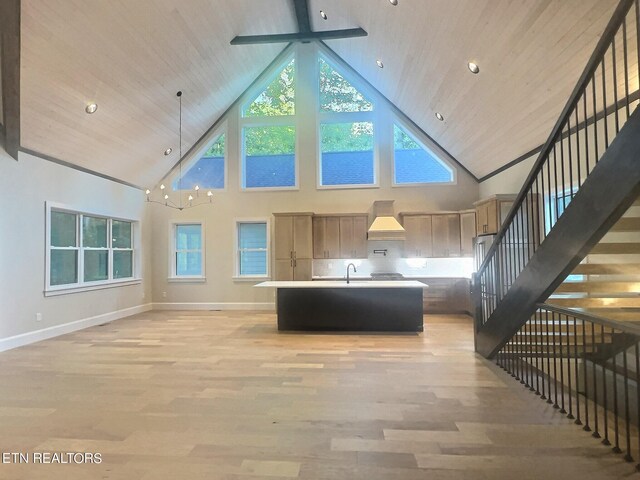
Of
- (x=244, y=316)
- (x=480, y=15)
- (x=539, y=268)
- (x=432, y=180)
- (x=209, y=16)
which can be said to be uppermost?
(x=209, y=16)

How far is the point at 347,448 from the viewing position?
2.32 m

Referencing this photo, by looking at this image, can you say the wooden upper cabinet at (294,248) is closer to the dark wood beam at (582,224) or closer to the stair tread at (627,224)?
the dark wood beam at (582,224)

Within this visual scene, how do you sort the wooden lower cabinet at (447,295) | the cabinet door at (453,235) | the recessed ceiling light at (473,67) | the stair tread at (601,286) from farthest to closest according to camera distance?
the cabinet door at (453,235), the wooden lower cabinet at (447,295), the recessed ceiling light at (473,67), the stair tread at (601,286)

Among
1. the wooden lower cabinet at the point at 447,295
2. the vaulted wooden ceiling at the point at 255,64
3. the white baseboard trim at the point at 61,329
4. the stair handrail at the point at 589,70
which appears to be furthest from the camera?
the wooden lower cabinet at the point at 447,295

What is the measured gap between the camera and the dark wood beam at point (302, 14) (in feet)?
22.6

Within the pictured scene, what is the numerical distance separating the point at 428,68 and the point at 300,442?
5645 millimetres

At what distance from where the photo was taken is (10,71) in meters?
4.25

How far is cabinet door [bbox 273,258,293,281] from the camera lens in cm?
781

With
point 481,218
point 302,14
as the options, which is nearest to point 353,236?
point 481,218

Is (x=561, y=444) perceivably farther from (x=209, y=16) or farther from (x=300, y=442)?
(x=209, y=16)

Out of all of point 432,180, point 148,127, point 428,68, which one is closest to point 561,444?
point 428,68

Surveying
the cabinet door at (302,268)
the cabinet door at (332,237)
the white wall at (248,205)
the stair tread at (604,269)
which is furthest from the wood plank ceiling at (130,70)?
the stair tread at (604,269)

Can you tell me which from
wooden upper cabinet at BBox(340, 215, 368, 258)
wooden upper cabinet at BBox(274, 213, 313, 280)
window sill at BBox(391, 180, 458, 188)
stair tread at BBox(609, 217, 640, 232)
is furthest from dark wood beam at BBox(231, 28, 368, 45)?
stair tread at BBox(609, 217, 640, 232)

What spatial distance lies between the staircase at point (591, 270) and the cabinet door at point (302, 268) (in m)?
3.93
